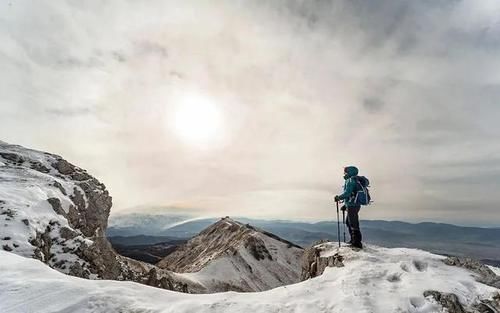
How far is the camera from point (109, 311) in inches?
343

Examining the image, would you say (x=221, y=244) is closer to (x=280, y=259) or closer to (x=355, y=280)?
(x=280, y=259)

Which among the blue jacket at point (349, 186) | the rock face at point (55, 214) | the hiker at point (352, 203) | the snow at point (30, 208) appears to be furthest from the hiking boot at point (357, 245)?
the snow at point (30, 208)

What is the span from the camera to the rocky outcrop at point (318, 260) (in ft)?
47.1

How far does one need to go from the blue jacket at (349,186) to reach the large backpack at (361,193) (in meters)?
0.13

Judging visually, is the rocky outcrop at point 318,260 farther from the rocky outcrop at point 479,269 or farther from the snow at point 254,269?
the snow at point 254,269

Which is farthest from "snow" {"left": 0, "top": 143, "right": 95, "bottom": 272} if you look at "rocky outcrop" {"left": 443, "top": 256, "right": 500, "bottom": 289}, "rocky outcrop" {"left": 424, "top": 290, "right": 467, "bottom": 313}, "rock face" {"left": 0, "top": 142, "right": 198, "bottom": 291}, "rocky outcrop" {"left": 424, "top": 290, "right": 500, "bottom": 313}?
"rocky outcrop" {"left": 443, "top": 256, "right": 500, "bottom": 289}

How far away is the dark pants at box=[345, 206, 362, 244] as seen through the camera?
608 inches

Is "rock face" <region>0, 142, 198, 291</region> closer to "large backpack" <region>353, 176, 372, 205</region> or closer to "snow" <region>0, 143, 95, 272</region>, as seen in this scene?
"snow" <region>0, 143, 95, 272</region>

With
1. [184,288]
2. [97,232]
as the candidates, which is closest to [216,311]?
[97,232]

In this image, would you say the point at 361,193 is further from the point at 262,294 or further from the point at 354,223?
the point at 262,294

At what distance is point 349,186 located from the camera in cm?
1546

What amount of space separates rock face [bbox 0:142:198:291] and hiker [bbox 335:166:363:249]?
48.2 ft

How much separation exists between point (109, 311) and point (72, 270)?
46.1 ft

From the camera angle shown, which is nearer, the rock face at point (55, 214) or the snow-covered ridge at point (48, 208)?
the snow-covered ridge at point (48, 208)
